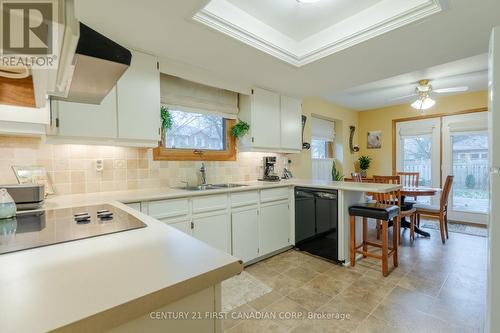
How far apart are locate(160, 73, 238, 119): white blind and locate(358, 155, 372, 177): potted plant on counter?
3729mm

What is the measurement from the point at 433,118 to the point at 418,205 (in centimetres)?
225

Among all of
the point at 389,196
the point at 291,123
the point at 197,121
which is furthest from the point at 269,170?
the point at 389,196

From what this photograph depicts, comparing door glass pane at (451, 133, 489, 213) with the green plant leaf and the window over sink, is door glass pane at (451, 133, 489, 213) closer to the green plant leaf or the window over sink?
the window over sink

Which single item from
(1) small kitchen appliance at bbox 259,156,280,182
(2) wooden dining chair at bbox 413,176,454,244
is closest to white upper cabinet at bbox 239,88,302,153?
(1) small kitchen appliance at bbox 259,156,280,182

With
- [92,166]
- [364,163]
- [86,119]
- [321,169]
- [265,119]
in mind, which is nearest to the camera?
[86,119]

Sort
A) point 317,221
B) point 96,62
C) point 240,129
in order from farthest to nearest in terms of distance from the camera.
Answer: point 240,129
point 317,221
point 96,62

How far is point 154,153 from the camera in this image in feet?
8.48

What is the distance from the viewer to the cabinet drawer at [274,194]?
2875mm

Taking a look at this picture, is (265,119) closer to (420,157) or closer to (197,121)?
(197,121)

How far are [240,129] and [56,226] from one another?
234cm

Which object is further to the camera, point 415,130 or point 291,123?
point 415,130

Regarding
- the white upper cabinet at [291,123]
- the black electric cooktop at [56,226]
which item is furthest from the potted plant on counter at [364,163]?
the black electric cooktop at [56,226]

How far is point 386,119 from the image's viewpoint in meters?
5.39

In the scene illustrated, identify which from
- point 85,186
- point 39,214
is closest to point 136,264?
point 39,214
